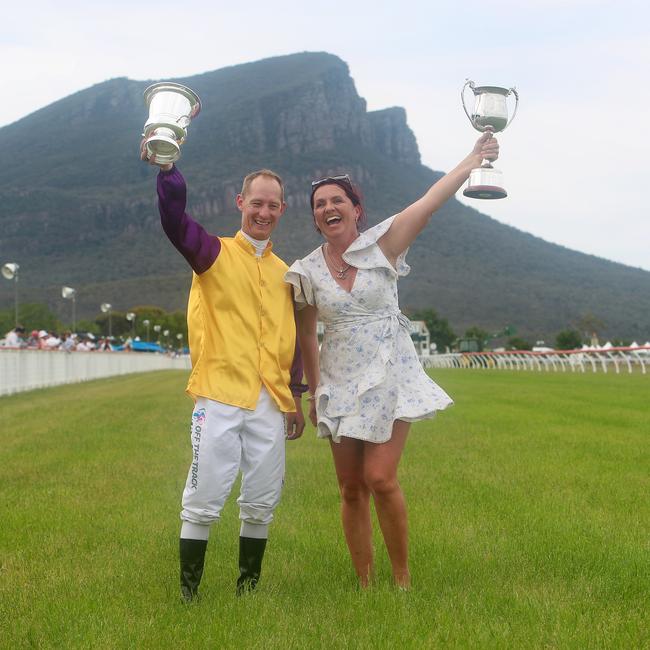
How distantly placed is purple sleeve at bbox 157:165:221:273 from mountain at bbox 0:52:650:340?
290 feet

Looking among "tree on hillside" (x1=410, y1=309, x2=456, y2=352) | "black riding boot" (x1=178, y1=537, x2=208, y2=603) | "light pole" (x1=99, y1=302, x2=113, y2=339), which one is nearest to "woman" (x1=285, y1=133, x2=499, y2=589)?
"black riding boot" (x1=178, y1=537, x2=208, y2=603)

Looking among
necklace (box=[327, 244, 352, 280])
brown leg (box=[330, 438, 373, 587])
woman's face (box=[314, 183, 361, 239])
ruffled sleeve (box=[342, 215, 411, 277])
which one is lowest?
brown leg (box=[330, 438, 373, 587])

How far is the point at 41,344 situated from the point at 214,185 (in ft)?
429

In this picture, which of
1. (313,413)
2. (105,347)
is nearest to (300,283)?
(313,413)

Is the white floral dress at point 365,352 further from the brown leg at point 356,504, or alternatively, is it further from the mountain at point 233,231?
the mountain at point 233,231

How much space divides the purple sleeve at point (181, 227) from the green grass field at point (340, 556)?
1577 millimetres

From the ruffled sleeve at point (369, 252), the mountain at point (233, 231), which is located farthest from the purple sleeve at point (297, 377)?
the mountain at point (233, 231)

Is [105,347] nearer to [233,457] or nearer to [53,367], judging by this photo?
[53,367]

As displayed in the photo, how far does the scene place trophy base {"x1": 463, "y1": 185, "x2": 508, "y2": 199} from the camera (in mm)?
4720

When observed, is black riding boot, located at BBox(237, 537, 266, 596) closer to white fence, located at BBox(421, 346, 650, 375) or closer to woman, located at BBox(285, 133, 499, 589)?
woman, located at BBox(285, 133, 499, 589)

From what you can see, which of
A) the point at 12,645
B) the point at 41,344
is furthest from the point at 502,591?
the point at 41,344

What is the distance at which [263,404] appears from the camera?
4316mm

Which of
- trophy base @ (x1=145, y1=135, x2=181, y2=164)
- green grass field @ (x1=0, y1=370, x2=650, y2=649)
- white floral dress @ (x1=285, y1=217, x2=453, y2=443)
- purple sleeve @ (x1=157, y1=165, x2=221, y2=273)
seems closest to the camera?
green grass field @ (x1=0, y1=370, x2=650, y2=649)

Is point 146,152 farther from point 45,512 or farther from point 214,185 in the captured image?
point 214,185
